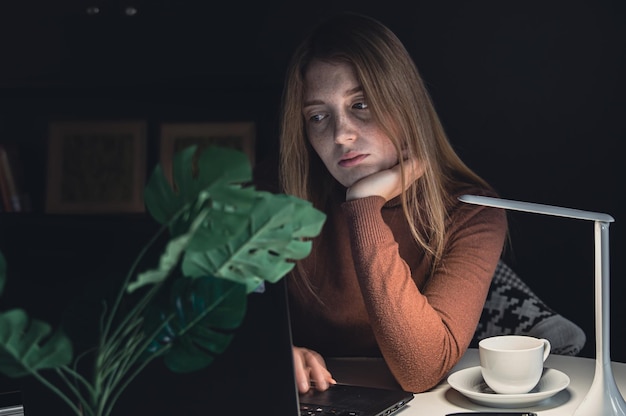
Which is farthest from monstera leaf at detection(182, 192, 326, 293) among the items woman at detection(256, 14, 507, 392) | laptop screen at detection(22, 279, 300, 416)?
woman at detection(256, 14, 507, 392)

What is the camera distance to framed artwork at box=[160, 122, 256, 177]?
2959 millimetres

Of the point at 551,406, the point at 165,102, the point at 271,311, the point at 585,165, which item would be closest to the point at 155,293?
the point at 271,311

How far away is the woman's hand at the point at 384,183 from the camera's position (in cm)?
163

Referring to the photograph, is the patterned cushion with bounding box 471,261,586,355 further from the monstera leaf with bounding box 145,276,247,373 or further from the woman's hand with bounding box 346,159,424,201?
the monstera leaf with bounding box 145,276,247,373

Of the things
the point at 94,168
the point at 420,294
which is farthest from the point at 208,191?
the point at 94,168

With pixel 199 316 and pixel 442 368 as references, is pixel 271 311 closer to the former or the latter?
pixel 199 316

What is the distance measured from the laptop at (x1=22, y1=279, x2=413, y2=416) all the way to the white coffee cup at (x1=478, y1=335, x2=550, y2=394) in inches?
15.2

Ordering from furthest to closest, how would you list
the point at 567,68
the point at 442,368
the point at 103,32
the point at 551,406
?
1. the point at 103,32
2. the point at 567,68
3. the point at 442,368
4. the point at 551,406

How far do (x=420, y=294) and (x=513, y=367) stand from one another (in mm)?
285

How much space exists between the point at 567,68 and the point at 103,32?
1468mm

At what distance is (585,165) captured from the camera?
262 centimetres

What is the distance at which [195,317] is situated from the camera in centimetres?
72

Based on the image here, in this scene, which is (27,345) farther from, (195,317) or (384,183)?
(384,183)

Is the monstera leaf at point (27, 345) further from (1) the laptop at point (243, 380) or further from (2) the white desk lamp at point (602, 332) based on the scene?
(2) the white desk lamp at point (602, 332)
